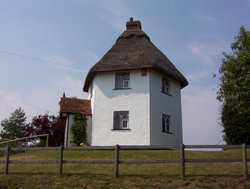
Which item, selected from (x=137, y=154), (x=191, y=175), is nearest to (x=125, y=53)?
(x=137, y=154)

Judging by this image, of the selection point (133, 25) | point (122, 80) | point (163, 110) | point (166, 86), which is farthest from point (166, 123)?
point (133, 25)

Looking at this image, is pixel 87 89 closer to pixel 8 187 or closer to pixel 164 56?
pixel 164 56

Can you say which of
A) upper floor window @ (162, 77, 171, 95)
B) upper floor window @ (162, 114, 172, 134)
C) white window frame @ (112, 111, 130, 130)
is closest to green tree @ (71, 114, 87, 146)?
white window frame @ (112, 111, 130, 130)

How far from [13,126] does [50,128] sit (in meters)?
33.8

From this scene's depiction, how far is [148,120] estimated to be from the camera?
2605cm

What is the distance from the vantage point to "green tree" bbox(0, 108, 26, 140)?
222 feet

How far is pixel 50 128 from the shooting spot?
3869cm

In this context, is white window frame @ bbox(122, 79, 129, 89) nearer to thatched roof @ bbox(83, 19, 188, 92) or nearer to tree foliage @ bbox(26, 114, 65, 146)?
thatched roof @ bbox(83, 19, 188, 92)

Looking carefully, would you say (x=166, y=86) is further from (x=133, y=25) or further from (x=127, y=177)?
(x=127, y=177)

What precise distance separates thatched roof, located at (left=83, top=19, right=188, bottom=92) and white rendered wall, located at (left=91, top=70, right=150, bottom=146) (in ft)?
2.38

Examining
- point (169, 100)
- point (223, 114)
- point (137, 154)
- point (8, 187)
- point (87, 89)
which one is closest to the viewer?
point (8, 187)

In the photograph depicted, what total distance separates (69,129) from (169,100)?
310 inches

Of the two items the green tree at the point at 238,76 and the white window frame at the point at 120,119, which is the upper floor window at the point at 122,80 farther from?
the green tree at the point at 238,76

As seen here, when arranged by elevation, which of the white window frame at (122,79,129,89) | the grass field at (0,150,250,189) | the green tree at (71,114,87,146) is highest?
the white window frame at (122,79,129,89)
